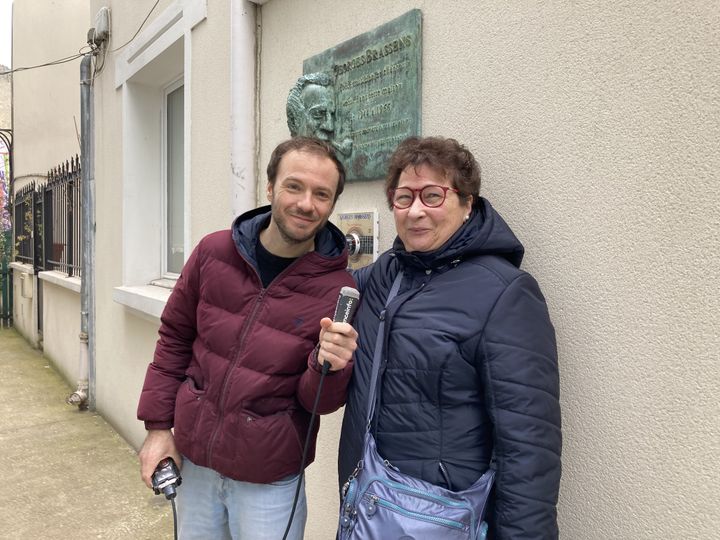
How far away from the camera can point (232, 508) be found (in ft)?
5.90

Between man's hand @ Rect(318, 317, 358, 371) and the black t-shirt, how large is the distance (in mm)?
426

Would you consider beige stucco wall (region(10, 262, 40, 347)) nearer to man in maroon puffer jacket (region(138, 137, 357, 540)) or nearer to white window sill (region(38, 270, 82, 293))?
white window sill (region(38, 270, 82, 293))

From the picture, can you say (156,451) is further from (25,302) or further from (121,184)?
(25,302)

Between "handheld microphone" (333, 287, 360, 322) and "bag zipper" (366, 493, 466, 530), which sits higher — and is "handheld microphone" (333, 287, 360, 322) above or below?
above

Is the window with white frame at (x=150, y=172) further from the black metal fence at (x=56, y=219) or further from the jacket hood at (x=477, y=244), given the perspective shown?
the jacket hood at (x=477, y=244)

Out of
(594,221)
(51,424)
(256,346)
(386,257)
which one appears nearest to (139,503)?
(51,424)

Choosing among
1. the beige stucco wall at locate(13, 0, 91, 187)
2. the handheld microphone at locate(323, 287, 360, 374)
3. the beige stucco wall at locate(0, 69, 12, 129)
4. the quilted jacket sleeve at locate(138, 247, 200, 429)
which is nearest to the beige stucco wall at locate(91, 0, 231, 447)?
A: the quilted jacket sleeve at locate(138, 247, 200, 429)

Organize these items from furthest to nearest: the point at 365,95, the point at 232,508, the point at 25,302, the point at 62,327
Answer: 1. the point at 25,302
2. the point at 62,327
3. the point at 365,95
4. the point at 232,508

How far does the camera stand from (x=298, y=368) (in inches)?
67.6

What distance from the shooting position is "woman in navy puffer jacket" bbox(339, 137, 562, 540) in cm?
127

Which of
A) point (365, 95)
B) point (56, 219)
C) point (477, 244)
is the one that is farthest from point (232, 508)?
point (56, 219)

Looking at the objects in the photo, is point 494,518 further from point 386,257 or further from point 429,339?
point 386,257

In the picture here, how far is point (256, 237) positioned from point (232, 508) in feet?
2.99

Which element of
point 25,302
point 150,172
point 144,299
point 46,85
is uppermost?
point 46,85
